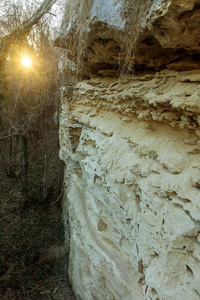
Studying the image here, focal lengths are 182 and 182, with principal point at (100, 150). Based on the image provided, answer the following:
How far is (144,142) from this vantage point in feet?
7.21

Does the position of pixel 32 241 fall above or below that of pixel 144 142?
below

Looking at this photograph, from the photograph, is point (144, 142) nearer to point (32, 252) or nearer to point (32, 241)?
point (32, 252)

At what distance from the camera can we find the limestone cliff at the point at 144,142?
1516 mm

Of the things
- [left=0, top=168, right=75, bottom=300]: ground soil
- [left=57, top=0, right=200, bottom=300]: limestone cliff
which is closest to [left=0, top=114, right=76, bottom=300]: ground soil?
[left=0, top=168, right=75, bottom=300]: ground soil

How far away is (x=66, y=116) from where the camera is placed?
429 cm

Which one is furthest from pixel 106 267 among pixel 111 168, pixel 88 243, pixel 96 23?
pixel 96 23

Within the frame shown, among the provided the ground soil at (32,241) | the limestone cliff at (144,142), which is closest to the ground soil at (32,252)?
the ground soil at (32,241)

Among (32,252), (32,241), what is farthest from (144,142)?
(32,241)

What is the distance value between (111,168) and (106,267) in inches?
69.3

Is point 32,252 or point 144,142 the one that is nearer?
point 144,142

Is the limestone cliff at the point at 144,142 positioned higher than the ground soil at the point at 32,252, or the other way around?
the limestone cliff at the point at 144,142

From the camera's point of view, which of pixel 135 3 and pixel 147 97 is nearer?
pixel 135 3

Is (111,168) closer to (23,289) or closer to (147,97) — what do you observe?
(147,97)

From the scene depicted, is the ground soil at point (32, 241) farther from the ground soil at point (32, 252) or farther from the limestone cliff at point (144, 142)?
the limestone cliff at point (144, 142)
